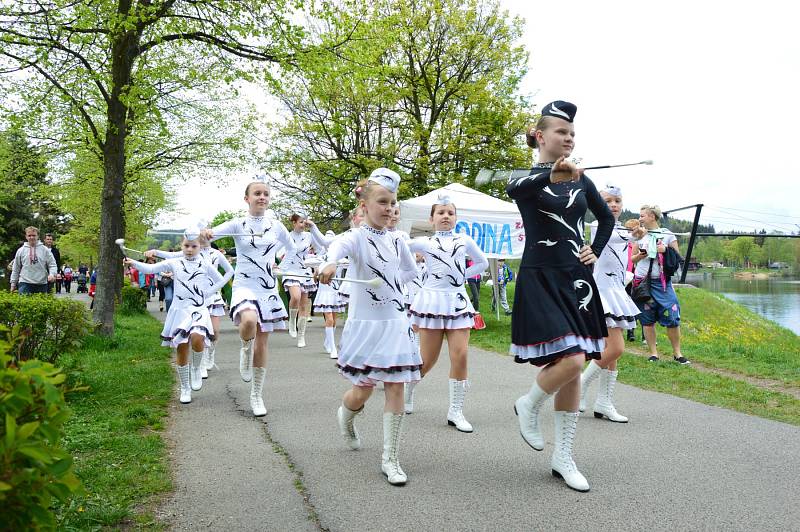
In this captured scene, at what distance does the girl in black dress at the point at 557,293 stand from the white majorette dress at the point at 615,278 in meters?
2.16

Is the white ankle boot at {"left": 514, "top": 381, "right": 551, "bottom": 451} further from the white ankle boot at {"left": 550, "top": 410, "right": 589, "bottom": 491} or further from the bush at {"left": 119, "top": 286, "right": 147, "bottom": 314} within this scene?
the bush at {"left": 119, "top": 286, "right": 147, "bottom": 314}

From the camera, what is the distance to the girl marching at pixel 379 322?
181 inches

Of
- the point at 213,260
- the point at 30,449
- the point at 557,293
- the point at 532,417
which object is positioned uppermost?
the point at 213,260

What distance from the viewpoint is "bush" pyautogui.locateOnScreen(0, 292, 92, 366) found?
7.65 metres

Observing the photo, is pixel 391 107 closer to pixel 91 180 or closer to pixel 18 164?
pixel 91 180

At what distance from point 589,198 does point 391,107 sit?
26.9 metres

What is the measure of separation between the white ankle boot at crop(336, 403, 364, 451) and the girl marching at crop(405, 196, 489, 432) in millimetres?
1248

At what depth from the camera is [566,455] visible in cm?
433

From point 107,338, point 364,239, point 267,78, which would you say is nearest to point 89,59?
point 267,78

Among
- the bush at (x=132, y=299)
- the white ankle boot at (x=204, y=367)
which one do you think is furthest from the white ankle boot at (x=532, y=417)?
the bush at (x=132, y=299)

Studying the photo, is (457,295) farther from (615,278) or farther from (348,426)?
(348,426)

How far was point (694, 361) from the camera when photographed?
34.3 ft

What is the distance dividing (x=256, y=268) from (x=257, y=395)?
1.40 meters

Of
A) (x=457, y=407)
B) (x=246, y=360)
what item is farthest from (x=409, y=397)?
(x=246, y=360)
